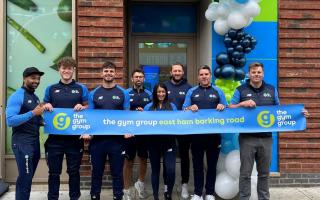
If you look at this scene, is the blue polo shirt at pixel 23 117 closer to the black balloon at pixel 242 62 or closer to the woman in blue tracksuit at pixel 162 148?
the woman in blue tracksuit at pixel 162 148

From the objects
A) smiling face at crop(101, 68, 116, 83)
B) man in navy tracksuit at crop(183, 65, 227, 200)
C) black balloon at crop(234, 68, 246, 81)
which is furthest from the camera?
black balloon at crop(234, 68, 246, 81)

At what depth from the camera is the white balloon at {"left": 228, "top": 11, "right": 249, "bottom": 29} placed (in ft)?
19.6

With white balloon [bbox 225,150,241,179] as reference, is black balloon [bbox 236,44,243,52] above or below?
above

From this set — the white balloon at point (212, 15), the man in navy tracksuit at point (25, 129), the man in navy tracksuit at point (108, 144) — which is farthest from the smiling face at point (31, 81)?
the white balloon at point (212, 15)

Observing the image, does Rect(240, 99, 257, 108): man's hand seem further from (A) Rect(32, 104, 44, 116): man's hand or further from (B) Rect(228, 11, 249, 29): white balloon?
(A) Rect(32, 104, 44, 116): man's hand

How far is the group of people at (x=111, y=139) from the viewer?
197 inches

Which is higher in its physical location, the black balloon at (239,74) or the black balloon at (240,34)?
the black balloon at (240,34)

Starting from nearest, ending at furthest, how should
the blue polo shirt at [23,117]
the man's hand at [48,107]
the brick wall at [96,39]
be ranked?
the blue polo shirt at [23,117] < the man's hand at [48,107] < the brick wall at [96,39]

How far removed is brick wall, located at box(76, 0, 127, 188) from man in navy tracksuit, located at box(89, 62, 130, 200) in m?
1.11

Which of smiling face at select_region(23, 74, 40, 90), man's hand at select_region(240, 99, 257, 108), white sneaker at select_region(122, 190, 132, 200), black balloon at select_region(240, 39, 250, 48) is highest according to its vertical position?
black balloon at select_region(240, 39, 250, 48)

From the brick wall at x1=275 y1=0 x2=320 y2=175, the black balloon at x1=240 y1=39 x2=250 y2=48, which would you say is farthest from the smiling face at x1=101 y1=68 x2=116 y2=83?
the brick wall at x1=275 y1=0 x2=320 y2=175

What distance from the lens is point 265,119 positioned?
17.9 feet

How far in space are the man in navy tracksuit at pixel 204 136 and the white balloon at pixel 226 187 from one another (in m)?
0.15

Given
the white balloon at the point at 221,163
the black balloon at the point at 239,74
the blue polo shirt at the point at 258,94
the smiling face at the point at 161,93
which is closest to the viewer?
the blue polo shirt at the point at 258,94
